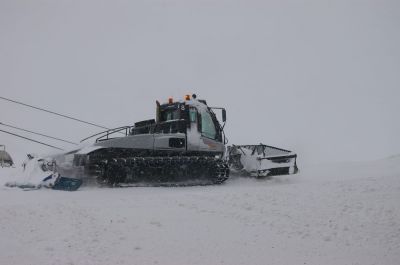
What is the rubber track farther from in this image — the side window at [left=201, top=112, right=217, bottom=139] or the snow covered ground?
the snow covered ground

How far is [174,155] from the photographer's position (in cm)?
1270

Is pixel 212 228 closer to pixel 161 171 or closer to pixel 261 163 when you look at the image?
pixel 161 171

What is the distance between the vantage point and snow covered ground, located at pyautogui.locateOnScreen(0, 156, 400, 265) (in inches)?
219

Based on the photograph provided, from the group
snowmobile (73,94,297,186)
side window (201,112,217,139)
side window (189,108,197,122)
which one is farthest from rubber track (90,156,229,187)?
side window (189,108,197,122)

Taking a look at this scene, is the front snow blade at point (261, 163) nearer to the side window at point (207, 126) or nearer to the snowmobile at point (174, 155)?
the snowmobile at point (174, 155)

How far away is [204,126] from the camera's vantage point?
13.6 metres

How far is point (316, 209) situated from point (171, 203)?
2769 millimetres

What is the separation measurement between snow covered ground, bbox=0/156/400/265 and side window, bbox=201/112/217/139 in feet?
15.4

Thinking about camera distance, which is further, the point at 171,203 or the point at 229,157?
the point at 229,157

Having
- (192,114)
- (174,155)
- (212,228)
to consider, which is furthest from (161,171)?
(212,228)

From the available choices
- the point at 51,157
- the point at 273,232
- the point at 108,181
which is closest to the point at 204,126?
the point at 108,181

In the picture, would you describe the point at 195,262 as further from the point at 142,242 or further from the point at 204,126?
the point at 204,126

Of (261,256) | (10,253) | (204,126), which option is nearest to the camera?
(10,253)

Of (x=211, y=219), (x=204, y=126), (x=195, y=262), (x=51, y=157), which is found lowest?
(x=195, y=262)
